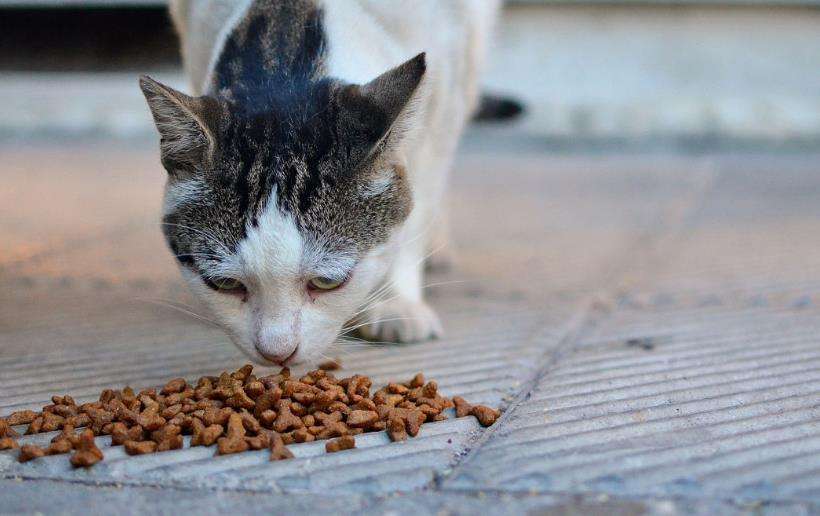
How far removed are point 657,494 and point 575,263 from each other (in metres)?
2.17

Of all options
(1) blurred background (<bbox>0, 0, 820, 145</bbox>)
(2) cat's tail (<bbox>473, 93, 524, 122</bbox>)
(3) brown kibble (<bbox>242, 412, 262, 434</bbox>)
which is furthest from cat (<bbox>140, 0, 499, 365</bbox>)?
(1) blurred background (<bbox>0, 0, 820, 145</bbox>)

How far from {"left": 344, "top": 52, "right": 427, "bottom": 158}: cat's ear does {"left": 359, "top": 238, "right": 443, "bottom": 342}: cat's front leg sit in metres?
0.45

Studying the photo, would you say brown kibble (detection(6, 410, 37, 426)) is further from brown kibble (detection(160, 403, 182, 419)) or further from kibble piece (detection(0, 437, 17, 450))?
brown kibble (detection(160, 403, 182, 419))

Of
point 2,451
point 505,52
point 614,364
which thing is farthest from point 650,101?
point 2,451

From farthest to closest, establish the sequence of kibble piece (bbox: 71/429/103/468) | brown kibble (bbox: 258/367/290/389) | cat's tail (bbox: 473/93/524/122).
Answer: cat's tail (bbox: 473/93/524/122) → brown kibble (bbox: 258/367/290/389) → kibble piece (bbox: 71/429/103/468)

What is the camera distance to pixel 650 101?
692 centimetres

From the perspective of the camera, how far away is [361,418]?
6.35ft

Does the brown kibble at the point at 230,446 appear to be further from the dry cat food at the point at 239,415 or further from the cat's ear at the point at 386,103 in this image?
the cat's ear at the point at 386,103

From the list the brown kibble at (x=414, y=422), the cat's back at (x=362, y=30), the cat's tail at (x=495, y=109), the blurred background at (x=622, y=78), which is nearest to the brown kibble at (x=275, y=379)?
the brown kibble at (x=414, y=422)

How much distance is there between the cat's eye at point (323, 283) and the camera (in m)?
2.16

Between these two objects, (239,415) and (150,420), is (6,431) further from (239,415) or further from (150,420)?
(239,415)

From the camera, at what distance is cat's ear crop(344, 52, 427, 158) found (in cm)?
212

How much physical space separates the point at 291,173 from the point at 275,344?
15.5 inches

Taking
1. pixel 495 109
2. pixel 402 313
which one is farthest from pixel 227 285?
pixel 495 109
